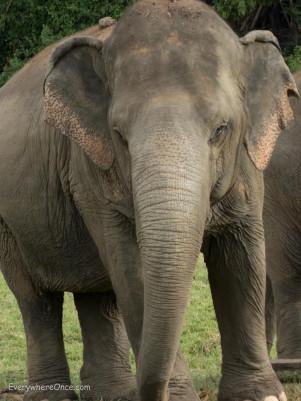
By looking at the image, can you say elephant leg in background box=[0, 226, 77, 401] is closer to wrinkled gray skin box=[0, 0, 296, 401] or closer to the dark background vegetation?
wrinkled gray skin box=[0, 0, 296, 401]

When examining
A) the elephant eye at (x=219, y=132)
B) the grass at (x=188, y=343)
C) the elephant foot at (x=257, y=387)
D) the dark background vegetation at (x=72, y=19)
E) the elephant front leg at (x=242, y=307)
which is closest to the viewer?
the elephant eye at (x=219, y=132)

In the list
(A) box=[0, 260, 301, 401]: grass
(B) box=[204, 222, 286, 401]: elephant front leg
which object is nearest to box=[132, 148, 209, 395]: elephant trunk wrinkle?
(B) box=[204, 222, 286, 401]: elephant front leg

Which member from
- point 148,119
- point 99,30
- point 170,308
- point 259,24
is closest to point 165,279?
point 170,308

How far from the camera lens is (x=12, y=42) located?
21.7 m

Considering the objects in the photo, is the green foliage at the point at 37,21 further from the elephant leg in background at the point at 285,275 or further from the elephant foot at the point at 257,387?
the elephant foot at the point at 257,387

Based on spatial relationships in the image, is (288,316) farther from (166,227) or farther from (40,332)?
(166,227)

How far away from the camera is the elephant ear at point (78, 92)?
20.3 feet

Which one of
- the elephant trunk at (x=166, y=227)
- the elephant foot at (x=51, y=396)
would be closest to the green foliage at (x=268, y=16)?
the elephant foot at (x=51, y=396)

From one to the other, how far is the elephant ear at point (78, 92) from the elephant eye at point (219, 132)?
58 centimetres

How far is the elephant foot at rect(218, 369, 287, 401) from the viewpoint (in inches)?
259

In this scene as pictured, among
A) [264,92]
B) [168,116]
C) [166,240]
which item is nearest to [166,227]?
[166,240]

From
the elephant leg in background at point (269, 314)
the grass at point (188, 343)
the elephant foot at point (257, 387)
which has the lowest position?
the grass at point (188, 343)

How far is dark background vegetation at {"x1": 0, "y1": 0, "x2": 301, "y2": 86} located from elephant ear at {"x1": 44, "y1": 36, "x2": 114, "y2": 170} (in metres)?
11.8

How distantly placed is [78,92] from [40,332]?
155 cm
